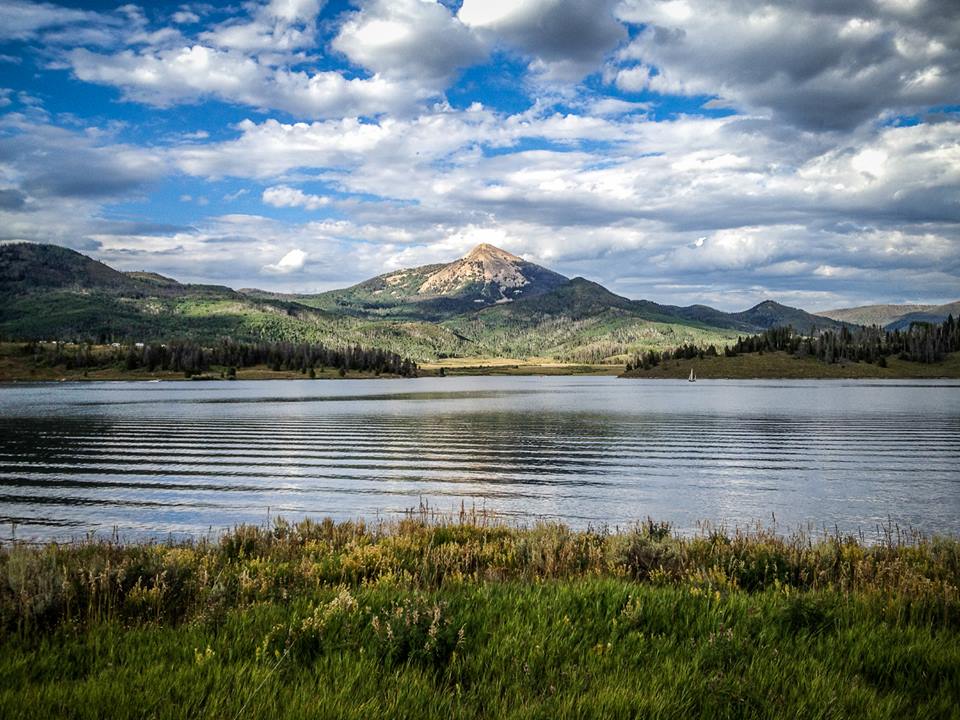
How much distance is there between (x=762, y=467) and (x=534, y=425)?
37.4 metres

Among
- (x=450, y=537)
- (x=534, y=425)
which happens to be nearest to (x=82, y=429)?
(x=534, y=425)

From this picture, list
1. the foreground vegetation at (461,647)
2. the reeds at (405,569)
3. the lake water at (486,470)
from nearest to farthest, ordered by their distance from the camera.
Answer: the foreground vegetation at (461,647)
the reeds at (405,569)
the lake water at (486,470)

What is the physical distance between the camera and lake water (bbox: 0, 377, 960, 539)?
1182 inches

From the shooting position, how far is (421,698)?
5691 mm

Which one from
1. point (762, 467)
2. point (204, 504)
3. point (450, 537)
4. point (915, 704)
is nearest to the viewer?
point (915, 704)

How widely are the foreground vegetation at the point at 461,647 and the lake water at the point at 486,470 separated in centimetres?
1680

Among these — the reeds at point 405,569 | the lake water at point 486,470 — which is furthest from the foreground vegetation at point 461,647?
the lake water at point 486,470

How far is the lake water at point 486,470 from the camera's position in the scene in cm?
3003

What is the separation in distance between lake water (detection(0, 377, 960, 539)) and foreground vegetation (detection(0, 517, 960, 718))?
16.8m

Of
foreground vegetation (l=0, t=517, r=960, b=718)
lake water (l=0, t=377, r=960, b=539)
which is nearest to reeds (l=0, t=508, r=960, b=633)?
foreground vegetation (l=0, t=517, r=960, b=718)

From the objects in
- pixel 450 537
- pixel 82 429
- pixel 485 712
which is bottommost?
pixel 82 429

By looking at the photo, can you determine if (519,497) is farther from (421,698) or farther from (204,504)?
(421,698)

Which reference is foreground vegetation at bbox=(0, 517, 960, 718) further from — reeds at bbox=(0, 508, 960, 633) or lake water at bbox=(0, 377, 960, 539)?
lake water at bbox=(0, 377, 960, 539)

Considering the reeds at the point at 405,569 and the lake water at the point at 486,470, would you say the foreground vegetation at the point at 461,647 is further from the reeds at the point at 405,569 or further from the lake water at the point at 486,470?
the lake water at the point at 486,470
